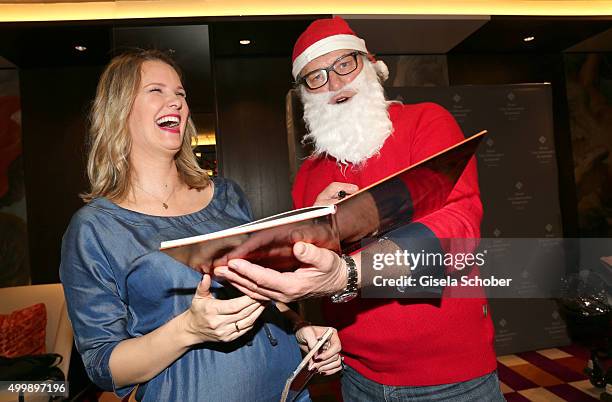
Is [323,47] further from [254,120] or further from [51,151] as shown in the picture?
[51,151]

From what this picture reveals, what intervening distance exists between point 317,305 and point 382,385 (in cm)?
264

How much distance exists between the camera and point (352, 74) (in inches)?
69.6

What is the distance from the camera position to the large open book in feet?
2.31

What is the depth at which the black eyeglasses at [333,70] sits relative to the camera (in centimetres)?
172

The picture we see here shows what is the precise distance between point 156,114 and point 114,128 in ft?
0.45

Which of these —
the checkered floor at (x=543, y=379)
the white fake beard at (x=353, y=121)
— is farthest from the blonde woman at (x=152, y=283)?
the checkered floor at (x=543, y=379)

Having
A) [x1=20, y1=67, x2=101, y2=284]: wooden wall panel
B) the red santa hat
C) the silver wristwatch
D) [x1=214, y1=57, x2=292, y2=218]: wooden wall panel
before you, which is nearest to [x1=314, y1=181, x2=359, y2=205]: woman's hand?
the silver wristwatch

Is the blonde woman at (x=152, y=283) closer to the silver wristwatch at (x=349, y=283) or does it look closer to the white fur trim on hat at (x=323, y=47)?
the silver wristwatch at (x=349, y=283)

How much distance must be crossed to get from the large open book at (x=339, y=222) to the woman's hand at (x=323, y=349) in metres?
0.41

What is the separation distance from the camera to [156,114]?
1.31 m

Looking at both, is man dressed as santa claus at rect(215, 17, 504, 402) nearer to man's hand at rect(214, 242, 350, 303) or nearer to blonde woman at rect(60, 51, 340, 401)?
man's hand at rect(214, 242, 350, 303)

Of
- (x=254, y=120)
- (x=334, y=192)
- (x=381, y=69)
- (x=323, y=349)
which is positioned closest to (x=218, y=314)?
(x=323, y=349)

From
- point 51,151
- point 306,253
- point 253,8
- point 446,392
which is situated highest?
point 253,8

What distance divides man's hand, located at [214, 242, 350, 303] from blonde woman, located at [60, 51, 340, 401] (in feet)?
0.17
